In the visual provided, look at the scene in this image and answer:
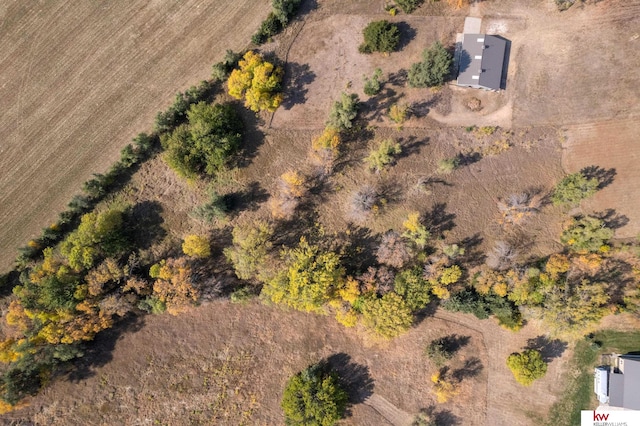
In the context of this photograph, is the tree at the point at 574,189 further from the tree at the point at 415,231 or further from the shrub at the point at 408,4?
the shrub at the point at 408,4

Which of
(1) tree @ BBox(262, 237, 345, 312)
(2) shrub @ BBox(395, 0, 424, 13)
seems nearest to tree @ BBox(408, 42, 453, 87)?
(2) shrub @ BBox(395, 0, 424, 13)

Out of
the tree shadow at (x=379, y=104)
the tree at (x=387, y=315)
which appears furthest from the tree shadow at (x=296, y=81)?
the tree at (x=387, y=315)

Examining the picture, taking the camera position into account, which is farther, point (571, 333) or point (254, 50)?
point (254, 50)

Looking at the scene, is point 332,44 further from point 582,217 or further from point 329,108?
point 582,217

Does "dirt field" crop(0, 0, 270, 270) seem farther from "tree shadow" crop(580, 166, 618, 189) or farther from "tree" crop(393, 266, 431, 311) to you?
"tree shadow" crop(580, 166, 618, 189)

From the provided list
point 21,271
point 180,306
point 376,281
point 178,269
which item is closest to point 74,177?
point 21,271

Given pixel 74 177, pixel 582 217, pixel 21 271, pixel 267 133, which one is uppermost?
pixel 74 177
